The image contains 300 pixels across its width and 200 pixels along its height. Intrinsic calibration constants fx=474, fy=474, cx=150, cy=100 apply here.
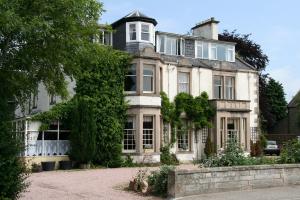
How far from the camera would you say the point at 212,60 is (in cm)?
3878

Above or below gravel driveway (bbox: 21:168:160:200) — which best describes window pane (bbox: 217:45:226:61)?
above

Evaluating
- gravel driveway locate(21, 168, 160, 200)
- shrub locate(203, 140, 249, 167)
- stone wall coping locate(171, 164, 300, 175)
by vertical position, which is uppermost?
shrub locate(203, 140, 249, 167)

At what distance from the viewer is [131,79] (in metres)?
31.7

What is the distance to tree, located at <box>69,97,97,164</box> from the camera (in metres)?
28.7

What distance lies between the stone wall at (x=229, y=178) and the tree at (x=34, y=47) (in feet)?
17.9

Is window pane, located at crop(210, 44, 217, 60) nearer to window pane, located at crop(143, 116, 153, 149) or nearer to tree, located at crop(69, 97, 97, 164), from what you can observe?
window pane, located at crop(143, 116, 153, 149)

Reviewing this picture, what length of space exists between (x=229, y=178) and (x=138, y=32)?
58.3ft

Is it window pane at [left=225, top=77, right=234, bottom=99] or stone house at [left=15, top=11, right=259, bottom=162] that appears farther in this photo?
window pane at [left=225, top=77, right=234, bottom=99]

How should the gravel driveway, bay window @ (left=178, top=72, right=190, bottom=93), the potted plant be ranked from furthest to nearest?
bay window @ (left=178, top=72, right=190, bottom=93) < the potted plant < the gravel driveway

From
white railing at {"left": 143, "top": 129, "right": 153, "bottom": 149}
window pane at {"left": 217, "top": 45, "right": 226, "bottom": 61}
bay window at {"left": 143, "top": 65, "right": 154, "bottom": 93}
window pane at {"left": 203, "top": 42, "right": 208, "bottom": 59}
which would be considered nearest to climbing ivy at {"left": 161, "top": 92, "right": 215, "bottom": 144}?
bay window at {"left": 143, "top": 65, "right": 154, "bottom": 93}

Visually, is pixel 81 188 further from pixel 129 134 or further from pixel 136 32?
pixel 136 32

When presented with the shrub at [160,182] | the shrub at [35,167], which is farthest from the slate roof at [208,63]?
the shrub at [160,182]

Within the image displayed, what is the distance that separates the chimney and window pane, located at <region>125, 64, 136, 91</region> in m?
11.9

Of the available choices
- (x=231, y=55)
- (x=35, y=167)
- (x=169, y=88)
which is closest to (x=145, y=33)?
(x=169, y=88)
